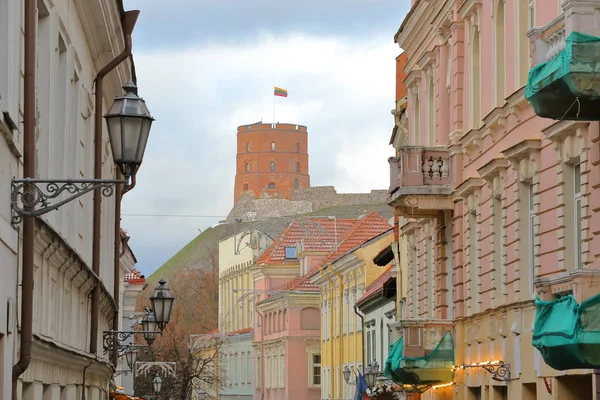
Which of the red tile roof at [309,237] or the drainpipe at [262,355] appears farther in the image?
the drainpipe at [262,355]

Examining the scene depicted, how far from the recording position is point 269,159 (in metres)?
189

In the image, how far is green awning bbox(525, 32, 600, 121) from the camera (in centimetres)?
1417

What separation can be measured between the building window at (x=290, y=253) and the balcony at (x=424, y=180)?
180 feet

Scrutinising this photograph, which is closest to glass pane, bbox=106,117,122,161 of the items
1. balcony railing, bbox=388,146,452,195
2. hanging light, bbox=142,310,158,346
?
hanging light, bbox=142,310,158,346

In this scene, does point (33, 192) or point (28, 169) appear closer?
point (33, 192)

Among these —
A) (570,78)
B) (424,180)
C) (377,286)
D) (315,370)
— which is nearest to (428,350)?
(424,180)

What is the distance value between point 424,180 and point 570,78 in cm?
1434

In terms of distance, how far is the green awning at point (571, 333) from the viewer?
14.8 meters

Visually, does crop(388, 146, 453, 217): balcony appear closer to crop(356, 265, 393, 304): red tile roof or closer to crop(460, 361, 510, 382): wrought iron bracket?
crop(460, 361, 510, 382): wrought iron bracket

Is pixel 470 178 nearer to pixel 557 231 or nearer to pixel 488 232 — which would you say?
pixel 488 232

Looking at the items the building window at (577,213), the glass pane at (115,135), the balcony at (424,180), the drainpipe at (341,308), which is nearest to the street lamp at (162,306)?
the balcony at (424,180)

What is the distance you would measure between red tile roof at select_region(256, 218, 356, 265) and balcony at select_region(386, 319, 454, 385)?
44589 mm

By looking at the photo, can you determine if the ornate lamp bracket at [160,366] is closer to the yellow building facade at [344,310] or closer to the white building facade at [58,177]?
the yellow building facade at [344,310]

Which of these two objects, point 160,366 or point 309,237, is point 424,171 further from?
point 309,237
